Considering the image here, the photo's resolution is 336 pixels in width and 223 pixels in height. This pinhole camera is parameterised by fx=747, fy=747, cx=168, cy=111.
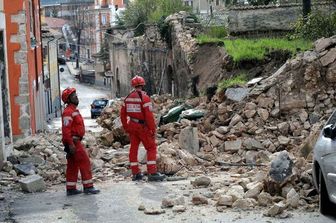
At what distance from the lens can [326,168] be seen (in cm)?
850

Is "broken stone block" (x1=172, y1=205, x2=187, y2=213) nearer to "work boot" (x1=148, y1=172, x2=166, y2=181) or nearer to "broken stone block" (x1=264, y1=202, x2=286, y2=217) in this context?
"broken stone block" (x1=264, y1=202, x2=286, y2=217)

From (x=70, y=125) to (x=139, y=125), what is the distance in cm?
166

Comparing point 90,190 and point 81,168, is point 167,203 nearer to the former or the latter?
point 90,190

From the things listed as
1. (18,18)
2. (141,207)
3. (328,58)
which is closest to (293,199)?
(141,207)

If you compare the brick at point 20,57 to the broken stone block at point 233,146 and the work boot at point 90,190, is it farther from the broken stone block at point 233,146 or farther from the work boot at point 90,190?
the work boot at point 90,190

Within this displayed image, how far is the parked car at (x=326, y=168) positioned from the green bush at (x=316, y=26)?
12.8 m

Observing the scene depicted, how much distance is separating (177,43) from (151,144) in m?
18.3

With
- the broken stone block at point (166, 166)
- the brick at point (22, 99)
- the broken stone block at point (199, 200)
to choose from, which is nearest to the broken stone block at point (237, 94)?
the broken stone block at point (166, 166)

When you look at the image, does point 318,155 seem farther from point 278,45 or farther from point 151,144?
point 278,45

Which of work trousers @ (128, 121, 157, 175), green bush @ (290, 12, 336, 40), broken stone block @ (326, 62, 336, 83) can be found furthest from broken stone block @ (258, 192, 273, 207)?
green bush @ (290, 12, 336, 40)

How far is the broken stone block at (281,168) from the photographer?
378 inches

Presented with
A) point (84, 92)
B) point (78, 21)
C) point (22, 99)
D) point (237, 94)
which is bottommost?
point (84, 92)

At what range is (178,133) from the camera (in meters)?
17.4

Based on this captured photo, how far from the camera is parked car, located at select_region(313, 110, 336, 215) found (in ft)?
27.5
